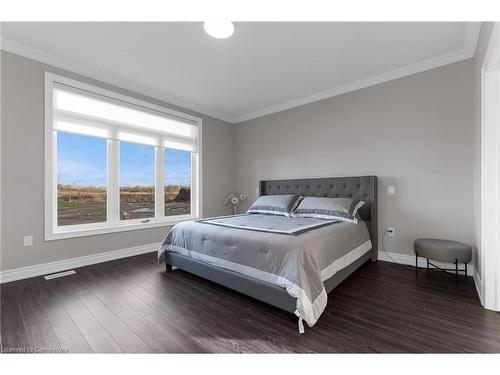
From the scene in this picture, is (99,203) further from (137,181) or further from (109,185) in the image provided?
(137,181)

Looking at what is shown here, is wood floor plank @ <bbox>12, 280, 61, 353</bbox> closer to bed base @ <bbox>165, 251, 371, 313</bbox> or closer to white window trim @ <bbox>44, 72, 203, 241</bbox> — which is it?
white window trim @ <bbox>44, 72, 203, 241</bbox>

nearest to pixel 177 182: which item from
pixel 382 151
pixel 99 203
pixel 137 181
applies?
pixel 137 181

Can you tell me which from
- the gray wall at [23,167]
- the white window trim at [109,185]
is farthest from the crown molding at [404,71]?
the gray wall at [23,167]

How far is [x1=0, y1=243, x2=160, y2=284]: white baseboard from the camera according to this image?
2.54 m

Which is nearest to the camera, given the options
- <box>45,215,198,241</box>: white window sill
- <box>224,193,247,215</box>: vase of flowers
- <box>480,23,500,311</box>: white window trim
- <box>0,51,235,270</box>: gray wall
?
<box>480,23,500,311</box>: white window trim

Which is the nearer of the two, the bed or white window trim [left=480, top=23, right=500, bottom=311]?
the bed

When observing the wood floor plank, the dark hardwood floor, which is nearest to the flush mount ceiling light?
the dark hardwood floor

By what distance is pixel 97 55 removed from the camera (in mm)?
2750

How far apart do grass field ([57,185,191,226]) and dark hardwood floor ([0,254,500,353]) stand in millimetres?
916

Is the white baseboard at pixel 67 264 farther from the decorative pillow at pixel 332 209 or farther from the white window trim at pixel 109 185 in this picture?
the decorative pillow at pixel 332 209

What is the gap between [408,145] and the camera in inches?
120
